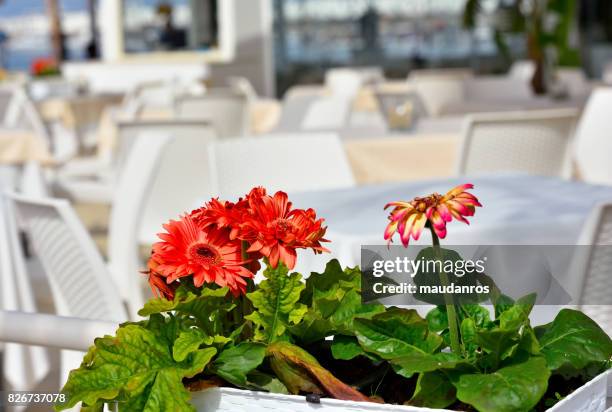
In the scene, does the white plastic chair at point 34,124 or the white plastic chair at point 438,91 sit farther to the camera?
the white plastic chair at point 438,91

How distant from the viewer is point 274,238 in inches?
31.3

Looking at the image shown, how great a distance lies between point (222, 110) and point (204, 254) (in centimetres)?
520

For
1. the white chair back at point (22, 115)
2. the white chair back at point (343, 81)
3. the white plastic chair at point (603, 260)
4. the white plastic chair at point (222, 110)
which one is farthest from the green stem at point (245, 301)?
the white chair back at point (343, 81)

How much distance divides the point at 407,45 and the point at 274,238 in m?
13.9

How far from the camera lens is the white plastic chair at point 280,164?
2.99m

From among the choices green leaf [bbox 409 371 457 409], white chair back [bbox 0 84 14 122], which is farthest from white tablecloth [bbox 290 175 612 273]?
white chair back [bbox 0 84 14 122]

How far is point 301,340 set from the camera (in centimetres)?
78

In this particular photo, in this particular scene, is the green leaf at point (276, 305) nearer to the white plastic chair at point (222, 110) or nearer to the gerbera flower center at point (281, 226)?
the gerbera flower center at point (281, 226)

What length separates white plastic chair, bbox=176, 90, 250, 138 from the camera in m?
5.81

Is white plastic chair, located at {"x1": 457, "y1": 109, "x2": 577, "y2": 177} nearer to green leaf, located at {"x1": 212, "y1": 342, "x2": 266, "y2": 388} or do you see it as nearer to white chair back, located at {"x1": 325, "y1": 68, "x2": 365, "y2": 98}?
green leaf, located at {"x1": 212, "y1": 342, "x2": 266, "y2": 388}

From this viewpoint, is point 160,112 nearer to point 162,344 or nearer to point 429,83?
point 429,83

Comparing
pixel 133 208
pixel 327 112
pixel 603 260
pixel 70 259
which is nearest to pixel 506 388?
pixel 603 260

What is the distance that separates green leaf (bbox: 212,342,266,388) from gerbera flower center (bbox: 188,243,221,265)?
7 cm

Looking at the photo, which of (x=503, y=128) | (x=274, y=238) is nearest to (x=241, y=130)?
(x=503, y=128)
